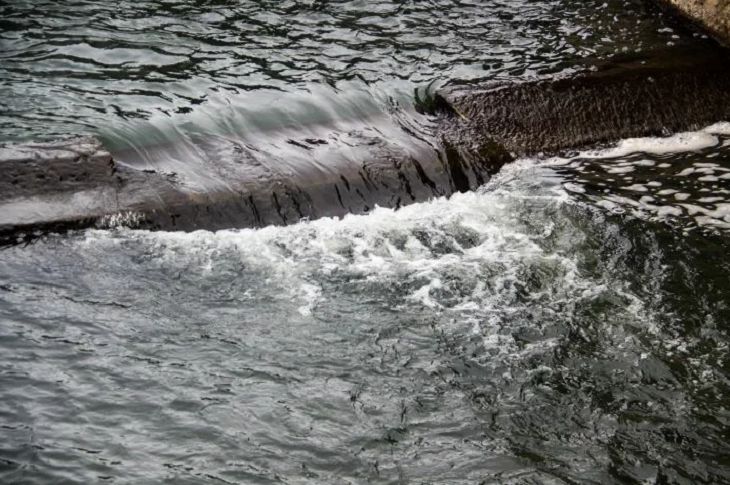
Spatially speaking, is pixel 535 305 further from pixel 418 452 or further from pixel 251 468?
pixel 251 468

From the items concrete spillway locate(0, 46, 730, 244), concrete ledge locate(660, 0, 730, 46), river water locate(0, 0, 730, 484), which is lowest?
river water locate(0, 0, 730, 484)

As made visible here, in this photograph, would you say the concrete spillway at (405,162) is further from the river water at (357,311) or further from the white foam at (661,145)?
the river water at (357,311)

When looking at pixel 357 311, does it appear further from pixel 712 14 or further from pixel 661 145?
pixel 712 14

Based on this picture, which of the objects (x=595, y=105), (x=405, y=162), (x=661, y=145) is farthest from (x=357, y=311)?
(x=661, y=145)

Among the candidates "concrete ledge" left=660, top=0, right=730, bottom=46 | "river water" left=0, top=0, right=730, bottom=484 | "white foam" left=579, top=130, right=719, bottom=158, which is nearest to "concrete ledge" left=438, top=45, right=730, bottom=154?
"white foam" left=579, top=130, right=719, bottom=158

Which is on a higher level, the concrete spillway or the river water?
the concrete spillway

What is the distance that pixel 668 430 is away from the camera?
5.29 meters

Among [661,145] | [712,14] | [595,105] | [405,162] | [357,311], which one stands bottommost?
[357,311]

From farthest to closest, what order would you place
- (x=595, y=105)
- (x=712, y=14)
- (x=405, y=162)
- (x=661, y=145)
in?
(x=712, y=14) < (x=595, y=105) < (x=661, y=145) < (x=405, y=162)

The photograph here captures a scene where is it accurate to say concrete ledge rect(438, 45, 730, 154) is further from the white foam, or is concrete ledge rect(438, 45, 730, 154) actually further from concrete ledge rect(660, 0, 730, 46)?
concrete ledge rect(660, 0, 730, 46)

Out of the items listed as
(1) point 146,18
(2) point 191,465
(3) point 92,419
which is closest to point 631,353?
(2) point 191,465

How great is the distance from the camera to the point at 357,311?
20.9 ft

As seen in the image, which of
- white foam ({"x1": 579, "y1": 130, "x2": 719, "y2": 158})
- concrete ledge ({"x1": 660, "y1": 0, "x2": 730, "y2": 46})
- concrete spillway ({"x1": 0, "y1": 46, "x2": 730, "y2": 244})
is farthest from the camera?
concrete ledge ({"x1": 660, "y1": 0, "x2": 730, "y2": 46})

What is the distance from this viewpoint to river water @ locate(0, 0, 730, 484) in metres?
5.08
